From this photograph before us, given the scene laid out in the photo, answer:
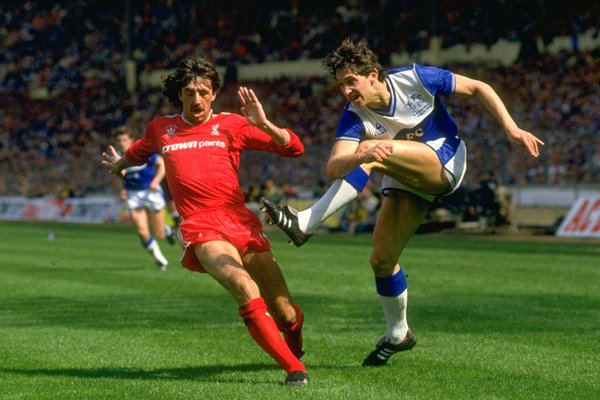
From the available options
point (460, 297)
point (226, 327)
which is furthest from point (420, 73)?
point (460, 297)

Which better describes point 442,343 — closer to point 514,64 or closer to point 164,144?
point 164,144

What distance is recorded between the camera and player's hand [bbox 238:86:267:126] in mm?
7621

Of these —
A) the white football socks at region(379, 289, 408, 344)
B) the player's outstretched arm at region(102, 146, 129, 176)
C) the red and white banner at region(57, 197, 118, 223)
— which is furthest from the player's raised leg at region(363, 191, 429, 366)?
the red and white banner at region(57, 197, 118, 223)

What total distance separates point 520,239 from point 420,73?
18.8 metres

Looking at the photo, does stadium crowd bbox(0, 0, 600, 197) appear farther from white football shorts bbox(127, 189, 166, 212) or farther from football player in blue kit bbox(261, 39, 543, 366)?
football player in blue kit bbox(261, 39, 543, 366)

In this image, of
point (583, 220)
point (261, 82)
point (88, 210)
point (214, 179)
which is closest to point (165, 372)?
point (214, 179)

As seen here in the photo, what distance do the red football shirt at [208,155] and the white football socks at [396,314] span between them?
140cm

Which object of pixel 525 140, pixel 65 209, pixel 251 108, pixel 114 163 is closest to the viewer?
pixel 251 108

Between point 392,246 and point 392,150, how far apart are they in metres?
0.95

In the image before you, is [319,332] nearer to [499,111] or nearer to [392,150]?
[392,150]

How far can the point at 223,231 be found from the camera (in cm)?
801

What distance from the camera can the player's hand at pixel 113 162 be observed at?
908 centimetres

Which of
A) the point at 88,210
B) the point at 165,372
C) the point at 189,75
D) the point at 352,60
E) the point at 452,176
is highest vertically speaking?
the point at 352,60

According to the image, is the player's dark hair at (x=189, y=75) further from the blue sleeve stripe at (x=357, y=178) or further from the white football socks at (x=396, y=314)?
the white football socks at (x=396, y=314)
